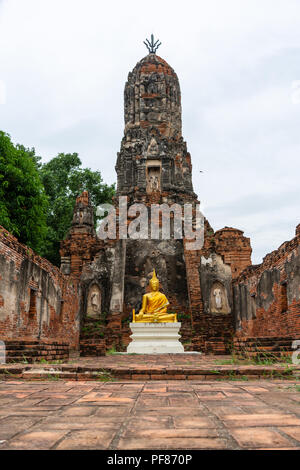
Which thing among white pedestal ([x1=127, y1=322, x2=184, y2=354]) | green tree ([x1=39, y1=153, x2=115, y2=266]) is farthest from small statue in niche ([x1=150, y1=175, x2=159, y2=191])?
white pedestal ([x1=127, y1=322, x2=184, y2=354])

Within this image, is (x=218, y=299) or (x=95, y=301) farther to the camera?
(x=95, y=301)

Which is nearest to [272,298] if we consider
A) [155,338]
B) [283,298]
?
[283,298]

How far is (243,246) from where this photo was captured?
578 inches

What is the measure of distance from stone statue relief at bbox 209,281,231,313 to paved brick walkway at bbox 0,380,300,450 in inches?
434

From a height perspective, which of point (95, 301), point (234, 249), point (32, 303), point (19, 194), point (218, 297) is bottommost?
point (32, 303)

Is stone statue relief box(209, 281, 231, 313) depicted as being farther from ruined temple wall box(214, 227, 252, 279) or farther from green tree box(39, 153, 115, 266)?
green tree box(39, 153, 115, 266)

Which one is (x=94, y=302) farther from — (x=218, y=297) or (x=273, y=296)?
(x=273, y=296)

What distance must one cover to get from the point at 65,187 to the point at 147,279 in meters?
11.7

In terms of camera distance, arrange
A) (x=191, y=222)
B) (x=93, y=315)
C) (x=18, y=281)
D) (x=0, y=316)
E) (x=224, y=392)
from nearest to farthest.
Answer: (x=224, y=392)
(x=0, y=316)
(x=18, y=281)
(x=93, y=315)
(x=191, y=222)

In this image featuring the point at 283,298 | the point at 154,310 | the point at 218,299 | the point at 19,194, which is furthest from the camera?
the point at 218,299

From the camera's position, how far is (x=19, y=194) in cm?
1341
